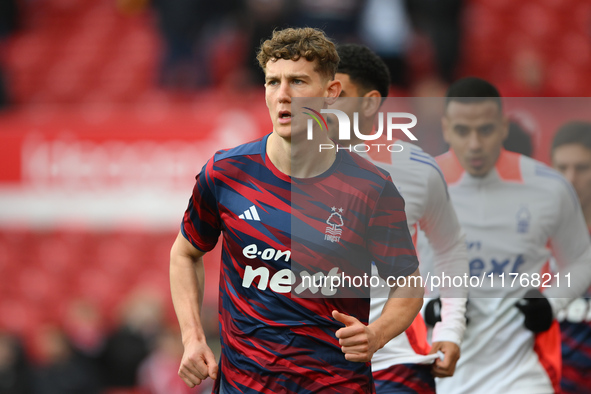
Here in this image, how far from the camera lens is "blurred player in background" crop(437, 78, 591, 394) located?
4223mm

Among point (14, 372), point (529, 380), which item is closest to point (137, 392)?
point (14, 372)

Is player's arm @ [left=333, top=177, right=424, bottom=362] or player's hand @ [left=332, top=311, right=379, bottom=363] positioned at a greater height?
player's arm @ [left=333, top=177, right=424, bottom=362]

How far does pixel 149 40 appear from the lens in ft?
41.2

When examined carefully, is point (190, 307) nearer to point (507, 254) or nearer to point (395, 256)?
point (395, 256)

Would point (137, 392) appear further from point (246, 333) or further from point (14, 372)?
point (246, 333)

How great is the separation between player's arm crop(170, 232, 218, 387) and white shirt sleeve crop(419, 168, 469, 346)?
3.88ft

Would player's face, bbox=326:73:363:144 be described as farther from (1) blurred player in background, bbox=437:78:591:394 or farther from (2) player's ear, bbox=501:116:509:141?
(2) player's ear, bbox=501:116:509:141

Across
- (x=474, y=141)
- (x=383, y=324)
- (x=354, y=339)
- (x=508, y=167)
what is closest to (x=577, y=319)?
(x=508, y=167)

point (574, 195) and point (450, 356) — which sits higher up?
point (574, 195)

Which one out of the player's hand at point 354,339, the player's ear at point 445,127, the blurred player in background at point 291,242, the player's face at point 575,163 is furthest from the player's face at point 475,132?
the player's hand at point 354,339

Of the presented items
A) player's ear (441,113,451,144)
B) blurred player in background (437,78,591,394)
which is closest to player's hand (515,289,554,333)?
blurred player in background (437,78,591,394)

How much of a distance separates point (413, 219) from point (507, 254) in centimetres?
69

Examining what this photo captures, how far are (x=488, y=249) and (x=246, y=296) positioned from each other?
1703 millimetres

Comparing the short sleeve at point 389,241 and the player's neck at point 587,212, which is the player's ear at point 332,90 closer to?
the short sleeve at point 389,241
